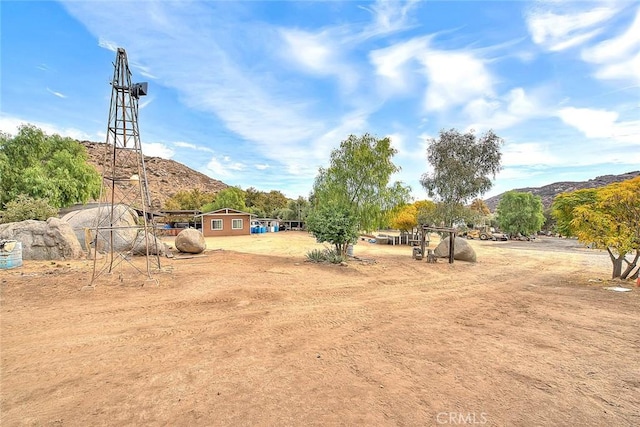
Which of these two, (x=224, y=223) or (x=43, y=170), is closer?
(x=43, y=170)

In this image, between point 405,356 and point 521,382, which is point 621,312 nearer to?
point 521,382

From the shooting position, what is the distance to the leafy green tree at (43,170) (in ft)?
76.2

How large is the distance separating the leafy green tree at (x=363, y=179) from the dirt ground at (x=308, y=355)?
7180mm

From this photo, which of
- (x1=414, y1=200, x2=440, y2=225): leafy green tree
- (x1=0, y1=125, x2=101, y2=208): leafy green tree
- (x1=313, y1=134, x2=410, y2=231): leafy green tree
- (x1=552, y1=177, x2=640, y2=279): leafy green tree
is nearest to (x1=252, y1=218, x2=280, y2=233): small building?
(x1=0, y1=125, x2=101, y2=208): leafy green tree

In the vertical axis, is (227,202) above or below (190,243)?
above

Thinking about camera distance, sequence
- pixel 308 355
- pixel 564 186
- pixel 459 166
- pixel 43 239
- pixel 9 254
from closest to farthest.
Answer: pixel 308 355
pixel 9 254
pixel 43 239
pixel 459 166
pixel 564 186

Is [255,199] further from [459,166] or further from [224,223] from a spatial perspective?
[459,166]

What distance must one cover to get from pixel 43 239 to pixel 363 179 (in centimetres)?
1520

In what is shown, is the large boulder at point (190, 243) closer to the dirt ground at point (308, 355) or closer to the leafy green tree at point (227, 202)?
the dirt ground at point (308, 355)

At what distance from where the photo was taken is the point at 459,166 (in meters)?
22.7

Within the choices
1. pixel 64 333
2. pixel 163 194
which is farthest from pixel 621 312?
pixel 163 194

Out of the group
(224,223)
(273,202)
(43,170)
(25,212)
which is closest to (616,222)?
(25,212)

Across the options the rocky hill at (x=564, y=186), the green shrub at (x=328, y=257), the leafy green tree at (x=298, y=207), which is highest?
the rocky hill at (x=564, y=186)

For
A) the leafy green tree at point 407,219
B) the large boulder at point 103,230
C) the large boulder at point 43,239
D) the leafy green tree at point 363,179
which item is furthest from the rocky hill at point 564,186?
the large boulder at point 43,239
